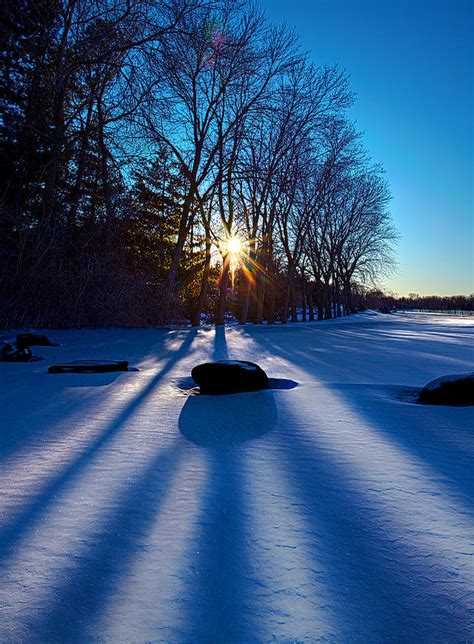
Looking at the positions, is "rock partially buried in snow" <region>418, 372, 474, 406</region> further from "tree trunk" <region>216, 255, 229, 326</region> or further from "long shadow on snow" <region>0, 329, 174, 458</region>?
"tree trunk" <region>216, 255, 229, 326</region>

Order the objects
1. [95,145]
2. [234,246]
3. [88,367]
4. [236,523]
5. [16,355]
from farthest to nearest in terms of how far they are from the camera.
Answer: [234,246], [95,145], [16,355], [88,367], [236,523]

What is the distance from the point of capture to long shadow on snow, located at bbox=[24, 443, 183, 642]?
1.17 meters

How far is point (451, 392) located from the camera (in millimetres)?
4051

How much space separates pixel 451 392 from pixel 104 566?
3615 mm

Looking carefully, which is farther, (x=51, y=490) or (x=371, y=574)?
(x=51, y=490)

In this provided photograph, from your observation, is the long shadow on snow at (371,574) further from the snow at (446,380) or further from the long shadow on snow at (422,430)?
the snow at (446,380)

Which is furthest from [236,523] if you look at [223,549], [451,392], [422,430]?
[451,392]

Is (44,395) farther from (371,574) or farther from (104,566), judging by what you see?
(371,574)

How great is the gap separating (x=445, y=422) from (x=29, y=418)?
3297 millimetres

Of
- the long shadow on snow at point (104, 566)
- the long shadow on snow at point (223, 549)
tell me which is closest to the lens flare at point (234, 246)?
the long shadow on snow at point (223, 549)

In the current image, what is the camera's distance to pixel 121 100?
11.4m

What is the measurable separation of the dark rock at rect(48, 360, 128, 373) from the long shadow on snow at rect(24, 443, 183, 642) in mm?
3833

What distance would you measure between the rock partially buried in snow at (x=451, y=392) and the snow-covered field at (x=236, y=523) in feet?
1.06

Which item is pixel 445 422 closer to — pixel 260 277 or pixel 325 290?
pixel 260 277
